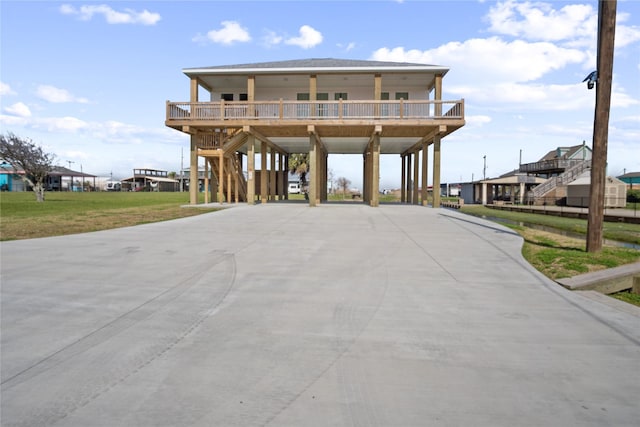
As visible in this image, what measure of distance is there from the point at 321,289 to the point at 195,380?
294 centimetres

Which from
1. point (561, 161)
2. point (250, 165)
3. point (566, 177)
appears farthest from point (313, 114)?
point (561, 161)

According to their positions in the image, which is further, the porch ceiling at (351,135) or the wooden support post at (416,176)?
→ the wooden support post at (416,176)

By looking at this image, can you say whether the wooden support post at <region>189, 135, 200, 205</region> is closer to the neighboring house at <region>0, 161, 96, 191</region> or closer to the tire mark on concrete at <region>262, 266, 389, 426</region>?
the tire mark on concrete at <region>262, 266, 389, 426</region>

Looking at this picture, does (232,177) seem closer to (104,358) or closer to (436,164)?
(436,164)

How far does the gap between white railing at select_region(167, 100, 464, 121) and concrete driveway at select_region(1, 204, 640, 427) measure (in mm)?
13962

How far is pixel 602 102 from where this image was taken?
857 centimetres

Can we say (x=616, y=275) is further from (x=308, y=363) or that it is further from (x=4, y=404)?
(x=4, y=404)

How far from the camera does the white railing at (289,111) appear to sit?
804 inches

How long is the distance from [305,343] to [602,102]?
892 cm

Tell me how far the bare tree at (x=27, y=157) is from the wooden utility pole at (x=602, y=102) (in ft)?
112

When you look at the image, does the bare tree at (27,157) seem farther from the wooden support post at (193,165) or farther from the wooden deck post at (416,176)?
the wooden deck post at (416,176)

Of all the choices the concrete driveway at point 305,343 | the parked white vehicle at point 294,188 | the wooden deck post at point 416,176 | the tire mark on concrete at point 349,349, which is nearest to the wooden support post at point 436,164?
the wooden deck post at point 416,176

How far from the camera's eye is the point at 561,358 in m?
3.78

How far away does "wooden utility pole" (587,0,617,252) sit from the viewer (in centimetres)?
841
